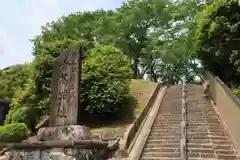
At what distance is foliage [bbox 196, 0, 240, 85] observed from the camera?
18.4 meters

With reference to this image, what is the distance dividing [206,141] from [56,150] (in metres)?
7.17

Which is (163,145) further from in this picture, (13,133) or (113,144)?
(13,133)

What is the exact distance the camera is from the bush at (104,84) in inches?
691

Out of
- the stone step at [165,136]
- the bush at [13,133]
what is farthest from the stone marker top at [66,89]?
the bush at [13,133]

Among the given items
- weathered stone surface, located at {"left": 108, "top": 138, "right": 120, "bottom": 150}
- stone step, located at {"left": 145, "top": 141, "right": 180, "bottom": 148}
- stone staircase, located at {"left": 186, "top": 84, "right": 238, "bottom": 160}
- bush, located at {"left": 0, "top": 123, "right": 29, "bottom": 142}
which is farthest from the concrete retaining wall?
bush, located at {"left": 0, "top": 123, "right": 29, "bottom": 142}

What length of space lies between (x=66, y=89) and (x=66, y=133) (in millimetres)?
1261

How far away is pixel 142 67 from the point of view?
36.3m

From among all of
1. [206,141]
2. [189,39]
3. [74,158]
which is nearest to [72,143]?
[74,158]

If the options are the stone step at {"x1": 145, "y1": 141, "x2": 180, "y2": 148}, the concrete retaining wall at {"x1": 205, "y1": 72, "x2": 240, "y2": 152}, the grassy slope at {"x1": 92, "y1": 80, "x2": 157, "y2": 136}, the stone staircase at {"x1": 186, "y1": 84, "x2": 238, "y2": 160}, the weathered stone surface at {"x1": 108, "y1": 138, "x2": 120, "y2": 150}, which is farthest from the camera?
the grassy slope at {"x1": 92, "y1": 80, "x2": 157, "y2": 136}

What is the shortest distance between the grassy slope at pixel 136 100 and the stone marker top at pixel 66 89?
22.4 ft

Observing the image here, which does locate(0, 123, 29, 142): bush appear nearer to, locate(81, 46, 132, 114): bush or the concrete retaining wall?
locate(81, 46, 132, 114): bush

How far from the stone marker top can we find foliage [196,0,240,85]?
459 inches

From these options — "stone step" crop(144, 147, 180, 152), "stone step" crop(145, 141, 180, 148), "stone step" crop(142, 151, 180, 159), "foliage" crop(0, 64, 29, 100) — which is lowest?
"stone step" crop(142, 151, 180, 159)

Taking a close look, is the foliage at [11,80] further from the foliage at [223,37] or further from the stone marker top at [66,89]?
the stone marker top at [66,89]
